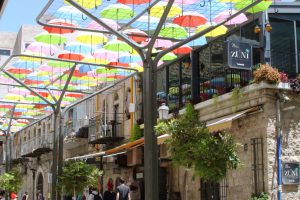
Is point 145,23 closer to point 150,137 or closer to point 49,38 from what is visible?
point 49,38

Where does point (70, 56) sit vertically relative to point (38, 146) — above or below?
above

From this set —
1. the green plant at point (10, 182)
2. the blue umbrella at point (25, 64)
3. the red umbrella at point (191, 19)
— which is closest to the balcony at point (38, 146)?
the green plant at point (10, 182)

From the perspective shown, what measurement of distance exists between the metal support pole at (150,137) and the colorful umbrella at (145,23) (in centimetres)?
456

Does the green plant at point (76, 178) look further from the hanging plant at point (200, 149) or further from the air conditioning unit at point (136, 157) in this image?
the hanging plant at point (200, 149)

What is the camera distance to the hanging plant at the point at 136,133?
92.6 ft

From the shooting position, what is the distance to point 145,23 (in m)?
19.4

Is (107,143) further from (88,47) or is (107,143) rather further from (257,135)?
(257,135)

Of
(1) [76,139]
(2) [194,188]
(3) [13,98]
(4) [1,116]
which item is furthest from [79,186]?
(4) [1,116]

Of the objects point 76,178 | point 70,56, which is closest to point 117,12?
point 70,56

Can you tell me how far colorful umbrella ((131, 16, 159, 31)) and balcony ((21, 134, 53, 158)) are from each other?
24.8 meters

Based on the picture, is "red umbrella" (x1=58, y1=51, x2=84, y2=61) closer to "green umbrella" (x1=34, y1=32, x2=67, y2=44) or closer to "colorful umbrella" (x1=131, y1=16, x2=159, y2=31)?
"green umbrella" (x1=34, y1=32, x2=67, y2=44)

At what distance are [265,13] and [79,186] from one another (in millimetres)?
10075

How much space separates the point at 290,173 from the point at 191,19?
5.77 metres

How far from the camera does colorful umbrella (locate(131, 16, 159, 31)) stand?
737 inches
